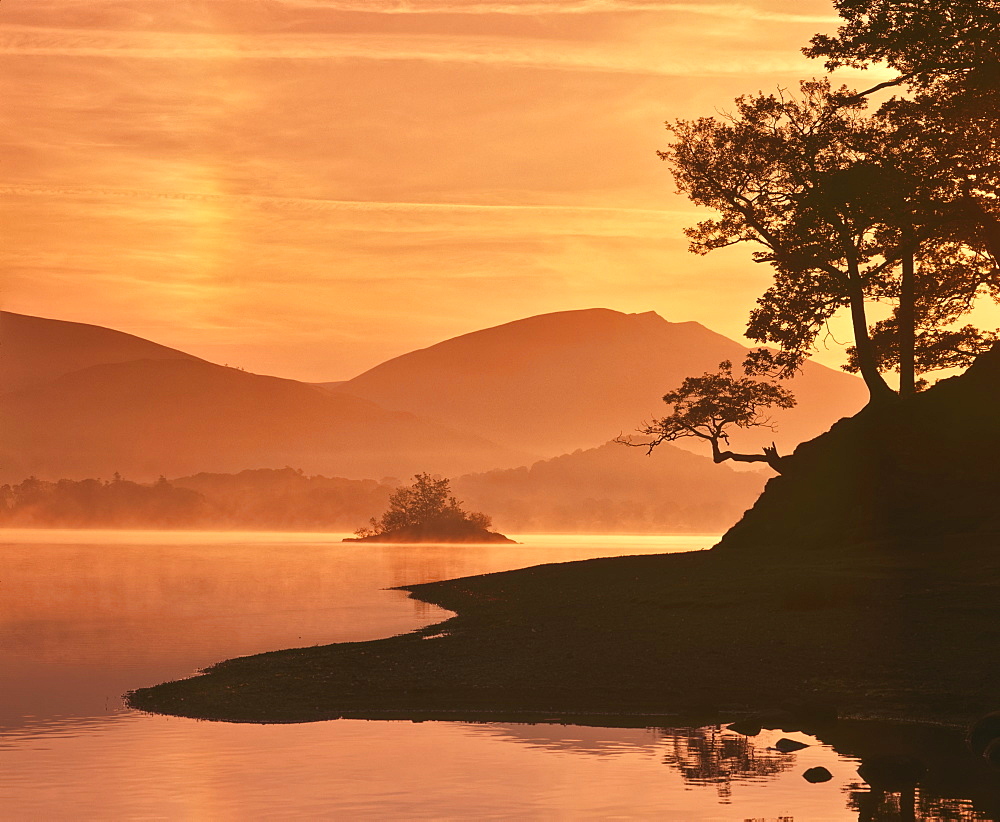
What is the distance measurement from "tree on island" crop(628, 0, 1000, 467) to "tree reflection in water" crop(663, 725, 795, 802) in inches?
1196

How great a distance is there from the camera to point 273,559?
515ft

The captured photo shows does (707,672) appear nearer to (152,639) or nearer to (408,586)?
(152,639)

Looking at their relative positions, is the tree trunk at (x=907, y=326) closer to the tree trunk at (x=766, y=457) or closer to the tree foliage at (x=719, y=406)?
the tree foliage at (x=719, y=406)

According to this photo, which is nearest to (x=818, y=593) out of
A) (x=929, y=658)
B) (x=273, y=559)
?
(x=929, y=658)

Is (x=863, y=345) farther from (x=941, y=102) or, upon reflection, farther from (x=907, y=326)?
(x=941, y=102)

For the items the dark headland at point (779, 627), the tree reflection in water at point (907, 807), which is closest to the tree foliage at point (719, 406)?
the dark headland at point (779, 627)

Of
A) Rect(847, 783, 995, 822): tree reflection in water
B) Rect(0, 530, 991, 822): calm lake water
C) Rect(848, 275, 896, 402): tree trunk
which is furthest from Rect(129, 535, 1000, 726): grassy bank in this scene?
Rect(848, 275, 896, 402): tree trunk

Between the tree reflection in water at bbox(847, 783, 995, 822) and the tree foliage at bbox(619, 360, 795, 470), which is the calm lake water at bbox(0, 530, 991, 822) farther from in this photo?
the tree foliage at bbox(619, 360, 795, 470)

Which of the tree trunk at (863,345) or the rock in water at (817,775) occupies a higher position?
the tree trunk at (863,345)

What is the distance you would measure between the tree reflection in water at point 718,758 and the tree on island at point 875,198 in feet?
99.7

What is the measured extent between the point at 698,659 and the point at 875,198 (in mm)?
24449

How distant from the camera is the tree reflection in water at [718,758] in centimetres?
2702

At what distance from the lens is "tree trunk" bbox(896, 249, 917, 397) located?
6725 centimetres

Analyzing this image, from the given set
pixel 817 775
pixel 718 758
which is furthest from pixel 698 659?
pixel 817 775
